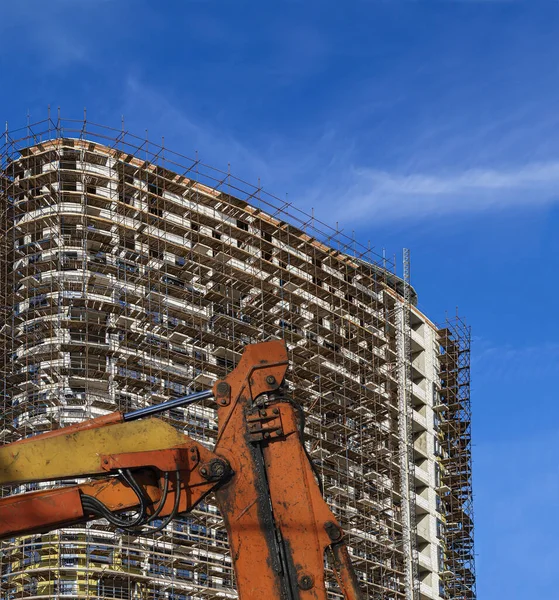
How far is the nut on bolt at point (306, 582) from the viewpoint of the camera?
10750mm

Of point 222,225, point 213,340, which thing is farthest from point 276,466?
point 222,225

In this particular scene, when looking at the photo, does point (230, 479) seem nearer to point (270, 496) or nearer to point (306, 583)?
point (270, 496)

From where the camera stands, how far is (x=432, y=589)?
2223 inches

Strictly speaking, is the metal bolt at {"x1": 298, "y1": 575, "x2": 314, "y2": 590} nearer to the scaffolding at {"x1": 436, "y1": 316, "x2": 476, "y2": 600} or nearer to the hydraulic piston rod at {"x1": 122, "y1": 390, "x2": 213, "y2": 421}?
the hydraulic piston rod at {"x1": 122, "y1": 390, "x2": 213, "y2": 421}

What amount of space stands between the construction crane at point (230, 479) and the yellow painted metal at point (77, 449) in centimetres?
1

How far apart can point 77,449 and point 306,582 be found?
2666 millimetres

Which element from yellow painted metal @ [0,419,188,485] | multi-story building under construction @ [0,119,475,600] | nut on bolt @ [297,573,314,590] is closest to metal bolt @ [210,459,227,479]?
yellow painted metal @ [0,419,188,485]

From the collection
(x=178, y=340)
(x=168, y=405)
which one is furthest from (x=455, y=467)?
(x=168, y=405)

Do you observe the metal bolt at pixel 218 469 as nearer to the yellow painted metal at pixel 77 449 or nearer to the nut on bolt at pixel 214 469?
the nut on bolt at pixel 214 469

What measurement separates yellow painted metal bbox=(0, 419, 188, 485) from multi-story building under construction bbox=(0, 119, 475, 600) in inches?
1023

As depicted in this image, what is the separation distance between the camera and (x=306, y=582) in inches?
424

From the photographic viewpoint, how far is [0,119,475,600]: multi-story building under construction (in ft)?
129

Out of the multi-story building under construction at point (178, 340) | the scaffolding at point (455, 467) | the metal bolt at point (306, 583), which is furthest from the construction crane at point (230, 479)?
the scaffolding at point (455, 467)

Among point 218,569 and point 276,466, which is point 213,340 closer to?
point 218,569
